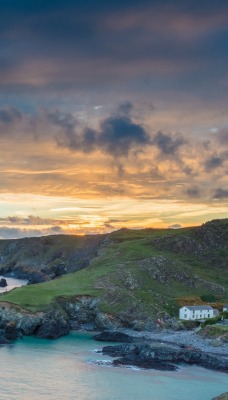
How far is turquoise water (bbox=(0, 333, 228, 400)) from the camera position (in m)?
69.1

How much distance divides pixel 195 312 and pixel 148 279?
86.9 ft

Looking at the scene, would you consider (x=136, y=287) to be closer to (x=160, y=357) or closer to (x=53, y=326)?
(x=53, y=326)

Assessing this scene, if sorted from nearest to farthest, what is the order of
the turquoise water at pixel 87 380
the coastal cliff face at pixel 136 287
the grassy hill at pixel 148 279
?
the turquoise water at pixel 87 380
the coastal cliff face at pixel 136 287
the grassy hill at pixel 148 279

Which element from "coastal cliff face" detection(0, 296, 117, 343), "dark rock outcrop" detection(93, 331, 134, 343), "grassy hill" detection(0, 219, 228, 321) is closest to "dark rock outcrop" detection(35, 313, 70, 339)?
"coastal cliff face" detection(0, 296, 117, 343)

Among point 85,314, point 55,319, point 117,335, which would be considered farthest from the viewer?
point 85,314

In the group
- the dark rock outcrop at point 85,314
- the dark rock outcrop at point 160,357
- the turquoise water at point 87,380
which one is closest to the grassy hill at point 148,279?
the dark rock outcrop at point 85,314

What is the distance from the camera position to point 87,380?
247 feet

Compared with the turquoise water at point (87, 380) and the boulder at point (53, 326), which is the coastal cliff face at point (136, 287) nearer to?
the boulder at point (53, 326)

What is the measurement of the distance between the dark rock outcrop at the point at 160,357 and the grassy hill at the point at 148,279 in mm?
28572

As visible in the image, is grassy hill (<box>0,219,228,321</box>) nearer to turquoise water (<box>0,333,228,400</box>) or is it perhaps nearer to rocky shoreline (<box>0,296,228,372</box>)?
rocky shoreline (<box>0,296,228,372</box>)

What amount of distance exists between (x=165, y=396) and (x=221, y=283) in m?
94.1

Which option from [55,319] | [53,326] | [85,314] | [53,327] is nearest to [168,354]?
[53,327]

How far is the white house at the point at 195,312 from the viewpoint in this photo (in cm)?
12206

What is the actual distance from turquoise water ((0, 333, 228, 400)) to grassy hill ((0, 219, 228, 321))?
93.1 feet
